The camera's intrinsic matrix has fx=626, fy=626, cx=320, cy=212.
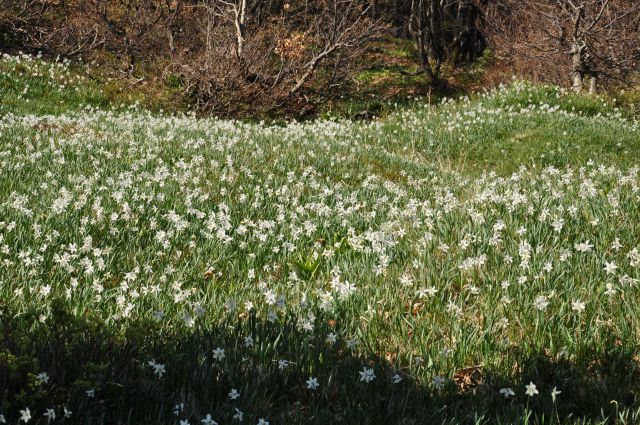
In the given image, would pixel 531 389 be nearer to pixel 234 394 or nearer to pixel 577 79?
pixel 234 394

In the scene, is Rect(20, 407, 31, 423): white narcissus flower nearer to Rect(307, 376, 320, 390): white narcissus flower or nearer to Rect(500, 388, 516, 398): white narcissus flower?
Rect(307, 376, 320, 390): white narcissus flower

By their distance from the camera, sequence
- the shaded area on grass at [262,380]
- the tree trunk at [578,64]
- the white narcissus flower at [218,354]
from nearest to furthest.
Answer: the shaded area on grass at [262,380]
the white narcissus flower at [218,354]
the tree trunk at [578,64]

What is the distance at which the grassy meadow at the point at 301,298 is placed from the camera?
2.53 metres

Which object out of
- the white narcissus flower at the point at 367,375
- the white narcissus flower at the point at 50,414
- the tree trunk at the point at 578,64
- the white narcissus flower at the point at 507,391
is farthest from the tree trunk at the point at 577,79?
the white narcissus flower at the point at 50,414

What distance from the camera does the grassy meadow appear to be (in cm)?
253

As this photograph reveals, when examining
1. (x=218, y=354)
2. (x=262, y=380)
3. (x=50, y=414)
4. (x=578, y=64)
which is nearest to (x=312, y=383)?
(x=262, y=380)

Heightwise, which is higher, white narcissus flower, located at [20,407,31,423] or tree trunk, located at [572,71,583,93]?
tree trunk, located at [572,71,583,93]

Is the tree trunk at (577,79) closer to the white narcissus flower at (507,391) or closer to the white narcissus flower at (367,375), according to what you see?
the white narcissus flower at (507,391)

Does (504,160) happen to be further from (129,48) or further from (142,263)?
(129,48)

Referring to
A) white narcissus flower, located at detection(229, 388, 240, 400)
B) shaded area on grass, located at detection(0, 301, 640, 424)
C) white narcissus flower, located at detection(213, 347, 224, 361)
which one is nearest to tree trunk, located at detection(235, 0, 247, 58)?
shaded area on grass, located at detection(0, 301, 640, 424)

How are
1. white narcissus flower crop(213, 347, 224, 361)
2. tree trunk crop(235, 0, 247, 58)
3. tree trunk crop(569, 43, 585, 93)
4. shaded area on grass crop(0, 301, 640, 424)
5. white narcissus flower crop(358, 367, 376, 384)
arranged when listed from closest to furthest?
shaded area on grass crop(0, 301, 640, 424) < white narcissus flower crop(358, 367, 376, 384) < white narcissus flower crop(213, 347, 224, 361) < tree trunk crop(235, 0, 247, 58) < tree trunk crop(569, 43, 585, 93)

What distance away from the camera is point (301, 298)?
147 inches

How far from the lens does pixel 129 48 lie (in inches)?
784

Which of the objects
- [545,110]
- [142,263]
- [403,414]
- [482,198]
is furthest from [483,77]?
[403,414]
